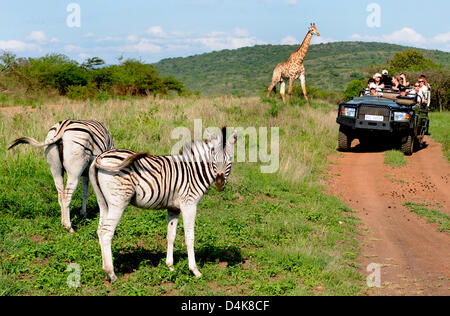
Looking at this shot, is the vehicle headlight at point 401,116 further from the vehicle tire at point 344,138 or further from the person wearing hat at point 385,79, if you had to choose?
the person wearing hat at point 385,79

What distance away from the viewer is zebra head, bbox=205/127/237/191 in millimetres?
5102

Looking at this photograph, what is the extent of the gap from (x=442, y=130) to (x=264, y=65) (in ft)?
185

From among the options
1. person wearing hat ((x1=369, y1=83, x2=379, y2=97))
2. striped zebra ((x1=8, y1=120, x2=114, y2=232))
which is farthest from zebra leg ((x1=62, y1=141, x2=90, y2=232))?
person wearing hat ((x1=369, y1=83, x2=379, y2=97))

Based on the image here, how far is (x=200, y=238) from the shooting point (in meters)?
6.54

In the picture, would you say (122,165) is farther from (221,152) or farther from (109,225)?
(221,152)

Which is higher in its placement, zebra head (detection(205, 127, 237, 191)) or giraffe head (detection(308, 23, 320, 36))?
giraffe head (detection(308, 23, 320, 36))

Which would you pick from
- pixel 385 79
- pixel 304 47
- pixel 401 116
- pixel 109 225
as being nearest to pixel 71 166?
pixel 109 225

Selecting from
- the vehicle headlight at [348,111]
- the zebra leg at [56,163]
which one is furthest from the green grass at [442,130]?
the zebra leg at [56,163]

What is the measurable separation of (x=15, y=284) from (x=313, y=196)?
6.04 meters

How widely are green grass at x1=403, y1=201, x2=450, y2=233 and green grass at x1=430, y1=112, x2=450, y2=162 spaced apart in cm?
515

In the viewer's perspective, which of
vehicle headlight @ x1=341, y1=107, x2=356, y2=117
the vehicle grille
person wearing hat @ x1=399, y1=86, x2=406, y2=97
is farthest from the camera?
person wearing hat @ x1=399, y1=86, x2=406, y2=97

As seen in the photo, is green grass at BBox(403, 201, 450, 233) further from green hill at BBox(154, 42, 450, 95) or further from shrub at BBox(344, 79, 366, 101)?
green hill at BBox(154, 42, 450, 95)
